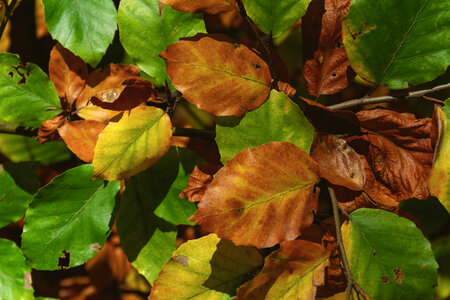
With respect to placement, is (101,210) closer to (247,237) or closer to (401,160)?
(247,237)

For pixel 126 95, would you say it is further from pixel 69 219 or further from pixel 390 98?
pixel 390 98

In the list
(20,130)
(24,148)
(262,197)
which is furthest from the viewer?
(24,148)

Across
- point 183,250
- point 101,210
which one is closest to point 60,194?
A: point 101,210

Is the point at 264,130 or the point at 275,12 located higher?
the point at 275,12

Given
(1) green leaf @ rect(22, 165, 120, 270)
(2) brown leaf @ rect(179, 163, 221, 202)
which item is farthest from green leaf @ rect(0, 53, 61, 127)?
(2) brown leaf @ rect(179, 163, 221, 202)

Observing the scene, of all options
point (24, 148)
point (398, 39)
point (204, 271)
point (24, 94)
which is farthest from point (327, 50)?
point (24, 148)
